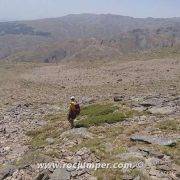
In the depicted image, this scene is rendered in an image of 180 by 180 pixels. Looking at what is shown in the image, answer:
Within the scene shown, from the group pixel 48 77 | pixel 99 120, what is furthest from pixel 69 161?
pixel 48 77

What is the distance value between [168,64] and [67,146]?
54.2m

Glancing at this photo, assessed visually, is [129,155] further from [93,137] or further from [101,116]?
[101,116]

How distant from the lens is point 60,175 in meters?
17.6

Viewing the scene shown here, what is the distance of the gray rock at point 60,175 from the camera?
17.5m

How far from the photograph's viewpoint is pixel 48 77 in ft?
245

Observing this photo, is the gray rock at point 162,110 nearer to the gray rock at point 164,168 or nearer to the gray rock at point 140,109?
the gray rock at point 140,109

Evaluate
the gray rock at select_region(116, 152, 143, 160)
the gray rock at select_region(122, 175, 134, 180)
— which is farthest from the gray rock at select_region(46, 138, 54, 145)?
the gray rock at select_region(122, 175, 134, 180)

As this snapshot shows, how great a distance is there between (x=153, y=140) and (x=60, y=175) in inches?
220

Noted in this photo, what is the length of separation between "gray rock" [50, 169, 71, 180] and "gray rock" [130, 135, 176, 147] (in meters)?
4.92

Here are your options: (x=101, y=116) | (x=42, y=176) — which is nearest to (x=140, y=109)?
(x=101, y=116)

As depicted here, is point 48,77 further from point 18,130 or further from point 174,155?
point 174,155

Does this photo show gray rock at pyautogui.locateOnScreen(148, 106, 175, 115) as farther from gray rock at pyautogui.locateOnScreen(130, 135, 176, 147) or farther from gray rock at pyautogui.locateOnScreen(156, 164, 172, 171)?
gray rock at pyautogui.locateOnScreen(156, 164, 172, 171)

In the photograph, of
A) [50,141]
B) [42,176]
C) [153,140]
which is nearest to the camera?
[42,176]

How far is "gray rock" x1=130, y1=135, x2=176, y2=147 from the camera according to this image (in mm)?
20625
